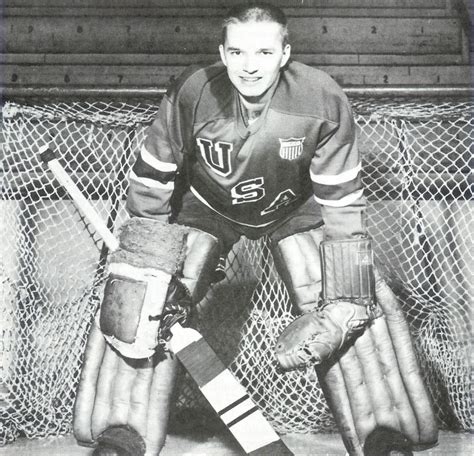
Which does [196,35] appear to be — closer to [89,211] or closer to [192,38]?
[192,38]

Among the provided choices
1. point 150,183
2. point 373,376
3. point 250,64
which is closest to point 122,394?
point 150,183

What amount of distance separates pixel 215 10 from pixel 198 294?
2.05 metres

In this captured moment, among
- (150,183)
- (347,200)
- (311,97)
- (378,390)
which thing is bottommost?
(378,390)

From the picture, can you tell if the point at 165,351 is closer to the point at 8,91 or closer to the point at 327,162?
the point at 327,162

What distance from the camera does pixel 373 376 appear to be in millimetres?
1876

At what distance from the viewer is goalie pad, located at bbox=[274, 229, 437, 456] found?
73.3 inches

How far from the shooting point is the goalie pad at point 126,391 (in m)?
1.82

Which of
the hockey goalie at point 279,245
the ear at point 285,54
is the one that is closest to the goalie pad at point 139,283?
the hockey goalie at point 279,245

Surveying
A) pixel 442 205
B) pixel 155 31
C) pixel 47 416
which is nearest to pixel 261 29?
pixel 47 416

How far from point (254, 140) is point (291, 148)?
0.35 feet

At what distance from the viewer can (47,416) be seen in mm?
2287

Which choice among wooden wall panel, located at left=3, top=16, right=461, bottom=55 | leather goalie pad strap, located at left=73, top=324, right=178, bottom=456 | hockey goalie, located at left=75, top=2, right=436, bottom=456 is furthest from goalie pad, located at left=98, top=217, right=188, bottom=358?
wooden wall panel, located at left=3, top=16, right=461, bottom=55

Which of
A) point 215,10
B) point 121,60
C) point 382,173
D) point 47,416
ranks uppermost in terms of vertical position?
point 215,10

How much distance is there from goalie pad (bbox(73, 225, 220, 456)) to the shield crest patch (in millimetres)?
350
